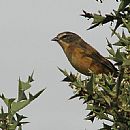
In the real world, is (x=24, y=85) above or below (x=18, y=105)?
above

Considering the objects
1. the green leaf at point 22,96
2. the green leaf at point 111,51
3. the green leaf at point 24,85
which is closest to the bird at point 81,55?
the green leaf at point 111,51

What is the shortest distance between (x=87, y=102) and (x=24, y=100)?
3.36 feet

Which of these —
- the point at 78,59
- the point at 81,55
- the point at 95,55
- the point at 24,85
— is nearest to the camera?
the point at 24,85

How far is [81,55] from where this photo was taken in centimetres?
1038

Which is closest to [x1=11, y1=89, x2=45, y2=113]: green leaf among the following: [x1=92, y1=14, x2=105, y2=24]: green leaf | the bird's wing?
[x1=92, y1=14, x2=105, y2=24]: green leaf

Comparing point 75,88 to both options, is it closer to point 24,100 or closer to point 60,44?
point 24,100

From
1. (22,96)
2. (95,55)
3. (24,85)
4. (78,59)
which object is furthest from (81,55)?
(22,96)

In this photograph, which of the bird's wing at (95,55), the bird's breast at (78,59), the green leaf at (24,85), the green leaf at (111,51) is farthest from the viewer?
the bird's breast at (78,59)

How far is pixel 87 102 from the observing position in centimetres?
442

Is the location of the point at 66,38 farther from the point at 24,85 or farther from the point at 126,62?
the point at 126,62

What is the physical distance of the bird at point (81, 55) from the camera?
9414 millimetres

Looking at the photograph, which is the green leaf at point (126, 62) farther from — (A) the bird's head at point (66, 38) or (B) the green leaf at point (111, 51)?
(A) the bird's head at point (66, 38)

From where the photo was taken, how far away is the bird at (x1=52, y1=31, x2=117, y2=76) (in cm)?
941

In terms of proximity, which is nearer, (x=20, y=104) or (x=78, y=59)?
(x=20, y=104)
